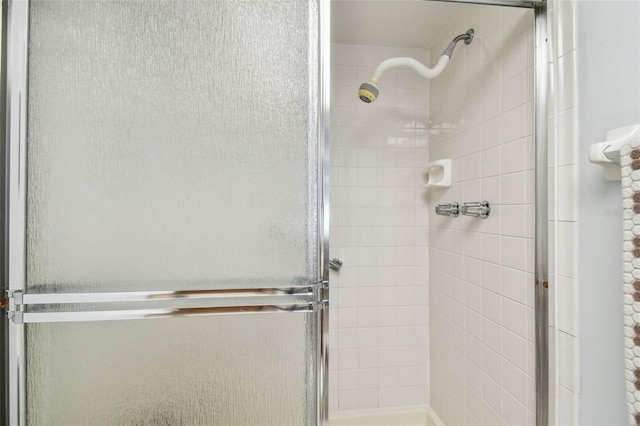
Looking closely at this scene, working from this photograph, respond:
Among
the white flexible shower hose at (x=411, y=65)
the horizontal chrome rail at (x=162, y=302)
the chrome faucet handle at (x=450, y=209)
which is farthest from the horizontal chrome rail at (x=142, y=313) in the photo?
the white flexible shower hose at (x=411, y=65)

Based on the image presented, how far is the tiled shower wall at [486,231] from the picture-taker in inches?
43.2

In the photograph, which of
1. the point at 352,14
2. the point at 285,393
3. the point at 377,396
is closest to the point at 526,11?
Result: the point at 352,14

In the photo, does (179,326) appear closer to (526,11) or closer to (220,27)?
(220,27)

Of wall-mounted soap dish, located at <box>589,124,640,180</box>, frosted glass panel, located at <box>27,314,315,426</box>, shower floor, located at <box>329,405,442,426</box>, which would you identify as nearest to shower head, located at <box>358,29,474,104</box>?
wall-mounted soap dish, located at <box>589,124,640,180</box>

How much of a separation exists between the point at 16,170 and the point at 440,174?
1.56 m

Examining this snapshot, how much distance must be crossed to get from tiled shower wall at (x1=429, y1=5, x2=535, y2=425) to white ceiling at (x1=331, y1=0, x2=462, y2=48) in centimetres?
8

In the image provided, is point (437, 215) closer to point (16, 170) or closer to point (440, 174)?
point (440, 174)

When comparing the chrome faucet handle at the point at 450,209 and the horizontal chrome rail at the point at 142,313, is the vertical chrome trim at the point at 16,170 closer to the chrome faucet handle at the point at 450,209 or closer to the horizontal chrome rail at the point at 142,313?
the horizontal chrome rail at the point at 142,313

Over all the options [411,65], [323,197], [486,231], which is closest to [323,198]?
[323,197]

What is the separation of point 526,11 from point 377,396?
1867 millimetres

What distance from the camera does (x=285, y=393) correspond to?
0.88m

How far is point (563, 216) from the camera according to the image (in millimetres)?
918

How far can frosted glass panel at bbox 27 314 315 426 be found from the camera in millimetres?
822

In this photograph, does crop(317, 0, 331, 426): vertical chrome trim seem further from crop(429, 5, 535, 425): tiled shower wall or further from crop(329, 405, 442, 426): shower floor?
crop(329, 405, 442, 426): shower floor
